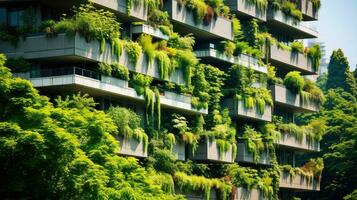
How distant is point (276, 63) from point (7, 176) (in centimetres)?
3820

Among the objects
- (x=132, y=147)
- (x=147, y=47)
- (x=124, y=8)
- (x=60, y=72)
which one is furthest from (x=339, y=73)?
(x=60, y=72)

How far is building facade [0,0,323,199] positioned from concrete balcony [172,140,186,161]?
6 cm

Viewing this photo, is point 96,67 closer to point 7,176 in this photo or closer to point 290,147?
point 7,176

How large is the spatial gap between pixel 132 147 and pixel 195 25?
12.4 metres

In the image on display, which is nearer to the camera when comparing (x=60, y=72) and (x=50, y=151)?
(x=50, y=151)

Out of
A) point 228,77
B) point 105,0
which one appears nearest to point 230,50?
point 228,77

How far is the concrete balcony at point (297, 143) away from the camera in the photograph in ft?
267

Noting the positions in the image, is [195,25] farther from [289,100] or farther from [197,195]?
[289,100]

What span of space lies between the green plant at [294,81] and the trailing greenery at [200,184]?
44.8 ft

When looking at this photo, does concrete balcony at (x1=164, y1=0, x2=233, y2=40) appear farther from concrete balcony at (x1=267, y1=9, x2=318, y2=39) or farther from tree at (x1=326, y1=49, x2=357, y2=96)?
tree at (x1=326, y1=49, x2=357, y2=96)

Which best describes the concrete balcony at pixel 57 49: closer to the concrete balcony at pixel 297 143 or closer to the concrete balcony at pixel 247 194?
the concrete balcony at pixel 247 194

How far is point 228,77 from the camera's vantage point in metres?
75.2

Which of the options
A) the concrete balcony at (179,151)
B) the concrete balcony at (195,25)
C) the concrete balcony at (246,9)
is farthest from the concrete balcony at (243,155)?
the concrete balcony at (246,9)

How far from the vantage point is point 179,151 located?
66625 mm
